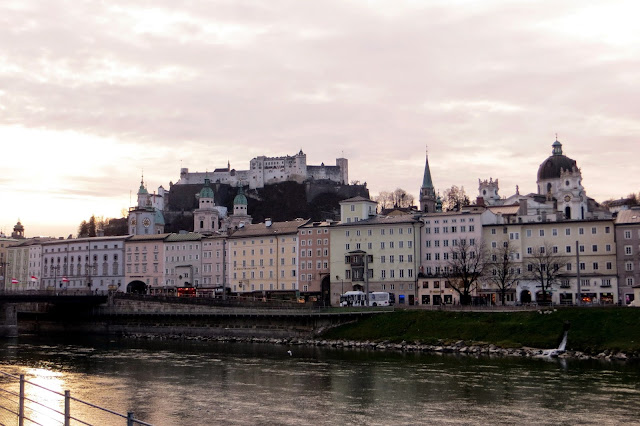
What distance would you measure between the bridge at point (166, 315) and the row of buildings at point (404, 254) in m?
11.4

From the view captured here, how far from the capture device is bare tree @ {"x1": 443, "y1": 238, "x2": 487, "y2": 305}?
91588 millimetres

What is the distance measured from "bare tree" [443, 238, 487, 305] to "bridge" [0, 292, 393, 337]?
14.3 metres

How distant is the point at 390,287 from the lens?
10262 centimetres

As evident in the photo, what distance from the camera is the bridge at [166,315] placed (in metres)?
84.4

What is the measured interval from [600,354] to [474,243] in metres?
39.4

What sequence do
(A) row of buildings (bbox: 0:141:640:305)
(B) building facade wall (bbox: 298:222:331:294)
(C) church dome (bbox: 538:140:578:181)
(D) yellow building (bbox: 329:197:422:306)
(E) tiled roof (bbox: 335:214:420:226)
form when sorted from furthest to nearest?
1. (C) church dome (bbox: 538:140:578:181)
2. (B) building facade wall (bbox: 298:222:331:294)
3. (E) tiled roof (bbox: 335:214:420:226)
4. (D) yellow building (bbox: 329:197:422:306)
5. (A) row of buildings (bbox: 0:141:640:305)

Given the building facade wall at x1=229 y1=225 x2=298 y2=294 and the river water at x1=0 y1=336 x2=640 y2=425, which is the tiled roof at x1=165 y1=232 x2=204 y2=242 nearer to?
the building facade wall at x1=229 y1=225 x2=298 y2=294

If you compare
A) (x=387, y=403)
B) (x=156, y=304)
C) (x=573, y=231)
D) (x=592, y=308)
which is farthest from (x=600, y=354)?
(x=156, y=304)

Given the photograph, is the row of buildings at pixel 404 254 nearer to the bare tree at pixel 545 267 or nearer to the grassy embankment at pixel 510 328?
the bare tree at pixel 545 267

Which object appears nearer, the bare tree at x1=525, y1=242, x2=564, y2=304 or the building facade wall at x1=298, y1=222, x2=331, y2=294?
the bare tree at x1=525, y1=242, x2=564, y2=304

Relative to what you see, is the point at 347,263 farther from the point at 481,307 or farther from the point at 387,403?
the point at 387,403

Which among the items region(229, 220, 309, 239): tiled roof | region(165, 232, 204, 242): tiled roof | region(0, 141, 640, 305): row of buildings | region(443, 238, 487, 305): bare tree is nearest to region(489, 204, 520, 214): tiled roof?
region(0, 141, 640, 305): row of buildings

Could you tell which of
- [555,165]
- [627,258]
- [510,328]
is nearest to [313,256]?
[627,258]

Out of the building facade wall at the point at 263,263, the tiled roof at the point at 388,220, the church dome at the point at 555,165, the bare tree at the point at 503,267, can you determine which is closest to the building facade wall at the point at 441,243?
the tiled roof at the point at 388,220
